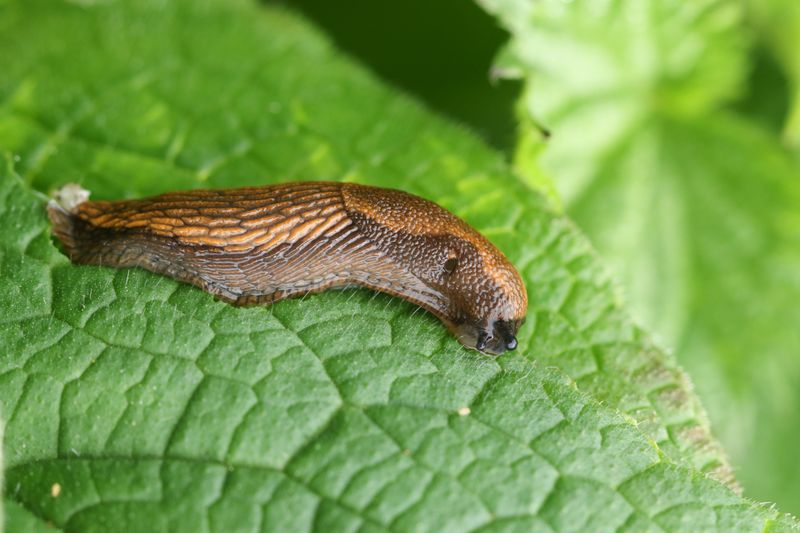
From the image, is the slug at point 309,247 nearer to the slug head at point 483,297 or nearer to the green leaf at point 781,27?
the slug head at point 483,297

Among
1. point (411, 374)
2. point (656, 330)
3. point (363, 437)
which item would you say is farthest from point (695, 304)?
point (363, 437)

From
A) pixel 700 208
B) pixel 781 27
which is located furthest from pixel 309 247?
pixel 781 27

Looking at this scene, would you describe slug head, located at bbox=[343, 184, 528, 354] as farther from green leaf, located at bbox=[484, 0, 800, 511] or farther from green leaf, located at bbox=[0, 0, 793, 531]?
green leaf, located at bbox=[484, 0, 800, 511]

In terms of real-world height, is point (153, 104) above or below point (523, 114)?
below

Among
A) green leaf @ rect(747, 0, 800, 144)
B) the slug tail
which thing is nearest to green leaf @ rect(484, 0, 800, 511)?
green leaf @ rect(747, 0, 800, 144)

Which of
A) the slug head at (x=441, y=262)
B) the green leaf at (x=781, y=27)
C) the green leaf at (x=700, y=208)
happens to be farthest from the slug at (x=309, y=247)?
the green leaf at (x=781, y=27)

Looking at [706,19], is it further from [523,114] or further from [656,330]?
[656,330]
